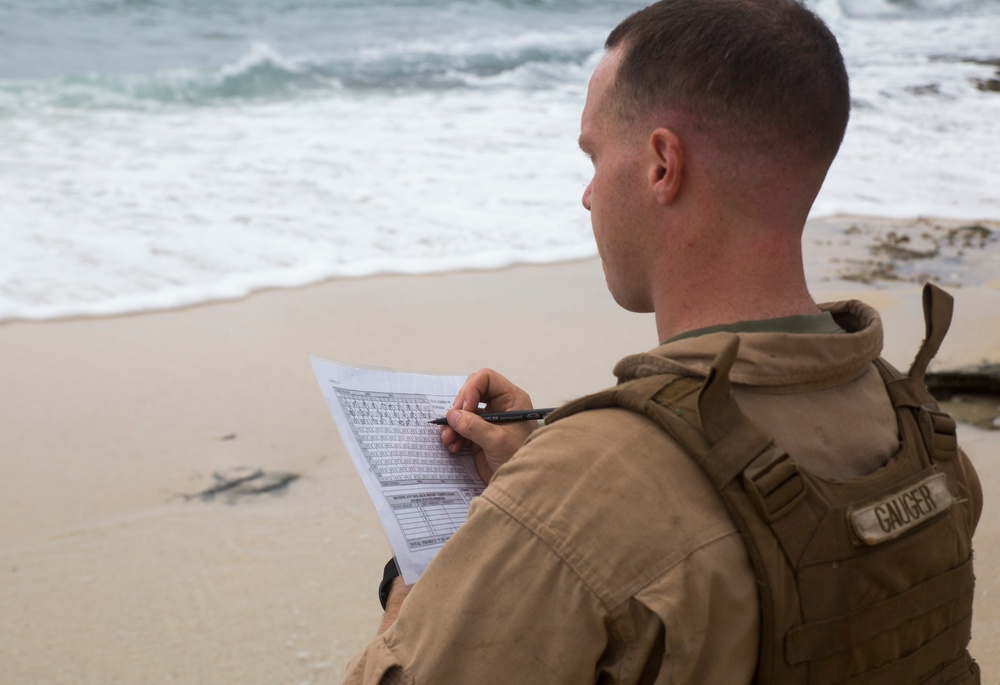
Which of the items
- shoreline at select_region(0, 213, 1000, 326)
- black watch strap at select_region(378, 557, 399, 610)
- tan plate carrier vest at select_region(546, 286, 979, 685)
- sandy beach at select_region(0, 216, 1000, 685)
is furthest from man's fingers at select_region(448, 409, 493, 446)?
shoreline at select_region(0, 213, 1000, 326)

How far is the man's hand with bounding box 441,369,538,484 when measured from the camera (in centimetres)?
160

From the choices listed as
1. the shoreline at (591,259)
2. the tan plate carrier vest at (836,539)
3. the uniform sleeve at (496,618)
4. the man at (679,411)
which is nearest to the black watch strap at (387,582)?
the man at (679,411)

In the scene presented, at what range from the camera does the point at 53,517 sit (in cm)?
324

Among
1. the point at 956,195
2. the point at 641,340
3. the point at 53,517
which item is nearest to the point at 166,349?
the point at 53,517

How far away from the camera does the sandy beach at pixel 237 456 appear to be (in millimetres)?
2738

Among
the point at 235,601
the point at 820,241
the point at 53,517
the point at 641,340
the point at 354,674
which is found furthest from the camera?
the point at 820,241

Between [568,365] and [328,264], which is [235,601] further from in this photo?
[328,264]

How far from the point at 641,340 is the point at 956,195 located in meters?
3.96

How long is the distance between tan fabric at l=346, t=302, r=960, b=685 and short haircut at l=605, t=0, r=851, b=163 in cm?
31

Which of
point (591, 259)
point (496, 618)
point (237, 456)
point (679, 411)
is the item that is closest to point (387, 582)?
point (496, 618)

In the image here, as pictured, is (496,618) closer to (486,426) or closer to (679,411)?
(679,411)

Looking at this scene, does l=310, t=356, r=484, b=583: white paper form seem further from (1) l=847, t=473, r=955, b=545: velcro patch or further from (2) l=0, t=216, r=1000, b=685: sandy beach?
(2) l=0, t=216, r=1000, b=685: sandy beach

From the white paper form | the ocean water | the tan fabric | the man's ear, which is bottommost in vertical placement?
the ocean water

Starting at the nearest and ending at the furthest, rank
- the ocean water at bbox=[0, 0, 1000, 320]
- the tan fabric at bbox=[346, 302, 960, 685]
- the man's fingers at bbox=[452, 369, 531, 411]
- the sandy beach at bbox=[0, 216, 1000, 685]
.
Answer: the tan fabric at bbox=[346, 302, 960, 685], the man's fingers at bbox=[452, 369, 531, 411], the sandy beach at bbox=[0, 216, 1000, 685], the ocean water at bbox=[0, 0, 1000, 320]
